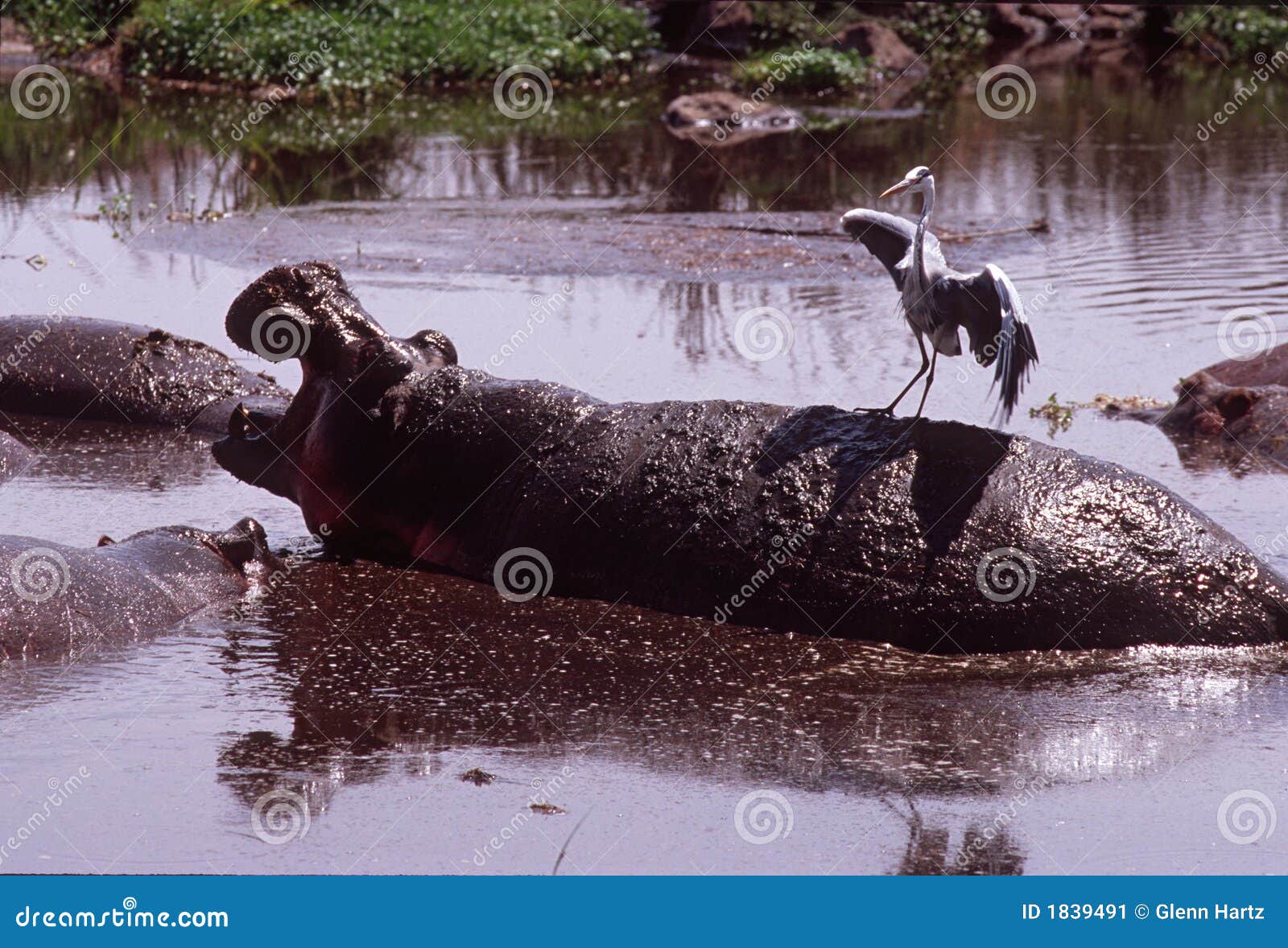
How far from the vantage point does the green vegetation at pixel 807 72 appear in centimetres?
2569

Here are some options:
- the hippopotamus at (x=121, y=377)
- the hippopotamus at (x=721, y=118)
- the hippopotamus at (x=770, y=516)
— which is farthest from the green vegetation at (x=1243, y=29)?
the hippopotamus at (x=770, y=516)

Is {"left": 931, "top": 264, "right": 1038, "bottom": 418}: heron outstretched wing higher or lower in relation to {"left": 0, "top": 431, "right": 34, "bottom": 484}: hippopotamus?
higher

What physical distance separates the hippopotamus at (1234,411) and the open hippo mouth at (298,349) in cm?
398

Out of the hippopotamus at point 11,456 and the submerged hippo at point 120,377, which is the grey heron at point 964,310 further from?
the hippopotamus at point 11,456

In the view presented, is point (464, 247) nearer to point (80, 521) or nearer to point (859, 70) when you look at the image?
point (80, 521)

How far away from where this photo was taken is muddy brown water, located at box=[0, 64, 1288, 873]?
4.75 m

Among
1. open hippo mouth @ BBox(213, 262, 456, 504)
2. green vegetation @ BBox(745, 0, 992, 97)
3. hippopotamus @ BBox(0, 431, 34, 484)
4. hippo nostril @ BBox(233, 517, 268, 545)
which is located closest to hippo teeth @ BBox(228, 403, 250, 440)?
open hippo mouth @ BBox(213, 262, 456, 504)

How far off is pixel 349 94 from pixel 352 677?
19457 millimetres

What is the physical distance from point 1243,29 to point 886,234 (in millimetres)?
27731

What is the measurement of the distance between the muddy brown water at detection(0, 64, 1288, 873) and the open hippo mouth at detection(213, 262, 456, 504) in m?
0.37

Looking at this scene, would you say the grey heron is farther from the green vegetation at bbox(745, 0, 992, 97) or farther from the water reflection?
the green vegetation at bbox(745, 0, 992, 97)

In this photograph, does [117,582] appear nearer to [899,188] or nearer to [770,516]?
[770,516]

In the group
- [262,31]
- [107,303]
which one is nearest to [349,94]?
[262,31]

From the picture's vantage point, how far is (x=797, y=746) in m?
5.37
